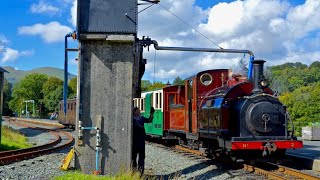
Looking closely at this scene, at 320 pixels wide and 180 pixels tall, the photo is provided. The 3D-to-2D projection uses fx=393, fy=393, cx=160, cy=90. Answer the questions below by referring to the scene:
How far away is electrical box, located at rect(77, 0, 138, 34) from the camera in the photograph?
9.67 m

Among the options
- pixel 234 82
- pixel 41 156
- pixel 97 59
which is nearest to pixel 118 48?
pixel 97 59

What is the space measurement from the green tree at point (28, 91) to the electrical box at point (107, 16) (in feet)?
338

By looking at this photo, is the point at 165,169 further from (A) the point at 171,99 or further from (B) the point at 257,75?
(A) the point at 171,99

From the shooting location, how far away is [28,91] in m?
111

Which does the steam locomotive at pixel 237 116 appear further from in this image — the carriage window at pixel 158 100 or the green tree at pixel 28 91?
the green tree at pixel 28 91

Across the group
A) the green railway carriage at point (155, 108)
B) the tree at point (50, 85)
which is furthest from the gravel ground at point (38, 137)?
the tree at point (50, 85)

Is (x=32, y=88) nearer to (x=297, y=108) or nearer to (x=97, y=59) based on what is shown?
(x=297, y=108)

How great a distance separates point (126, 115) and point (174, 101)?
32.7 feet

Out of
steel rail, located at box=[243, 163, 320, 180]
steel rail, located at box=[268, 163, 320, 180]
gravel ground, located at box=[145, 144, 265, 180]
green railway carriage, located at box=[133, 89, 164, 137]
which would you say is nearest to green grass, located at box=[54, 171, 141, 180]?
gravel ground, located at box=[145, 144, 265, 180]

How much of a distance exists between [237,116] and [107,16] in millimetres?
5137

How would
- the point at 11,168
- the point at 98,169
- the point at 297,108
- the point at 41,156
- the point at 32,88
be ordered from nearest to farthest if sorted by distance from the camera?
the point at 98,169 → the point at 11,168 → the point at 41,156 → the point at 297,108 → the point at 32,88

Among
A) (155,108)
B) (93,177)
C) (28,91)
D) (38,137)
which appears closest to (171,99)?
(155,108)

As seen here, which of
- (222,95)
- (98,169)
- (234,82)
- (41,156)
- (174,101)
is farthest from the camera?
(174,101)

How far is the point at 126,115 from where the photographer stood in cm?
974
